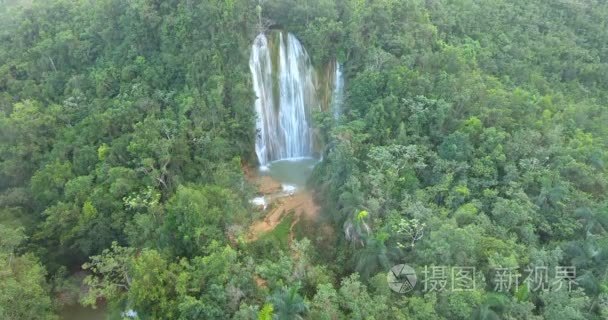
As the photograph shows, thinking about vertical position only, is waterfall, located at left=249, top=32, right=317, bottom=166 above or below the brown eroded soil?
above

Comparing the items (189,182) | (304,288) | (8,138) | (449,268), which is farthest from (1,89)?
(449,268)

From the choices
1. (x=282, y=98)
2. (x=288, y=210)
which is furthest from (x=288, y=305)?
(x=282, y=98)

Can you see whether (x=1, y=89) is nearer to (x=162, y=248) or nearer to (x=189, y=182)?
(x=189, y=182)

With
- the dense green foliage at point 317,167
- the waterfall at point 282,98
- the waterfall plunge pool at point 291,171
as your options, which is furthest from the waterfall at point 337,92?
the waterfall plunge pool at point 291,171

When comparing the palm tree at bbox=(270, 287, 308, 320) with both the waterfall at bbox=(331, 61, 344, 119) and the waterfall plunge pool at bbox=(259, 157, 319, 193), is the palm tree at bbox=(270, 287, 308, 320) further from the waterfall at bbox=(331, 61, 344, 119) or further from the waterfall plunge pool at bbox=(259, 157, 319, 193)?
the waterfall at bbox=(331, 61, 344, 119)

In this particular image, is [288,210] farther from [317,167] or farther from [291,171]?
[291,171]

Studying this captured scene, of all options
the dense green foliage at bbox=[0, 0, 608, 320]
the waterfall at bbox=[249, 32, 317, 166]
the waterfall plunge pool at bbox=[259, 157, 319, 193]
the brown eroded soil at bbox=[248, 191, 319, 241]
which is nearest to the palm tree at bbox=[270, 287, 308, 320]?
the dense green foliage at bbox=[0, 0, 608, 320]
